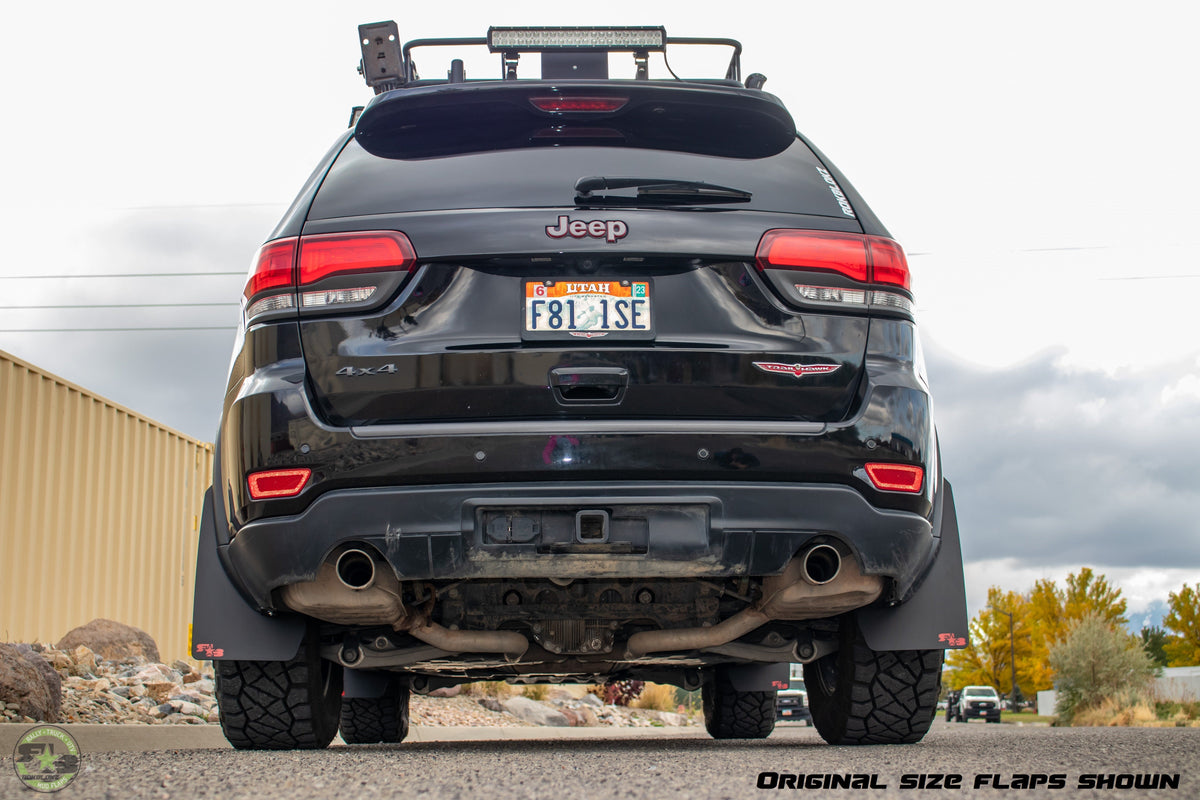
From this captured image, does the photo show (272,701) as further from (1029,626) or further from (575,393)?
(1029,626)

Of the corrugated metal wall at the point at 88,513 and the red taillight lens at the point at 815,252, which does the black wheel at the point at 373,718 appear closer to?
the red taillight lens at the point at 815,252

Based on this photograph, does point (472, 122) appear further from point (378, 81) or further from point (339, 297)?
point (378, 81)

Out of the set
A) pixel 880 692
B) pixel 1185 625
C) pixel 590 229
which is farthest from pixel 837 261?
pixel 1185 625

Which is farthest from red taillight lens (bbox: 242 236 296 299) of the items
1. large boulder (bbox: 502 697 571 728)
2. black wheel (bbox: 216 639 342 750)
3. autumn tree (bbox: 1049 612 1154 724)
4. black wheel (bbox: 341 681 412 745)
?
autumn tree (bbox: 1049 612 1154 724)

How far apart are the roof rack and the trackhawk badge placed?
1.48 metres

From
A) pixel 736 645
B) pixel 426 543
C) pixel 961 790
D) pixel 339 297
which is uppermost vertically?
pixel 339 297

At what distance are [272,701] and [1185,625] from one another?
56132 millimetres

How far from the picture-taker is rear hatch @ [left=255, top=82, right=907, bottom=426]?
296 cm

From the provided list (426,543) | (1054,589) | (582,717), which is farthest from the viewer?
(1054,589)

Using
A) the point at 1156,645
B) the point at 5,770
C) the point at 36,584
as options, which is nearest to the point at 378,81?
the point at 5,770

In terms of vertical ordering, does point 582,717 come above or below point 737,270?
below

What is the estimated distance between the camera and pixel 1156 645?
75.2m

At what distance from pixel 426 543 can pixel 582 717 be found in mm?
15204

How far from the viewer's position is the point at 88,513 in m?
12.0
